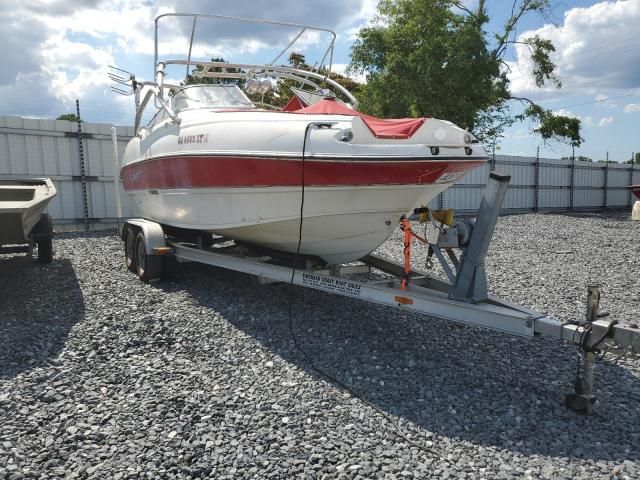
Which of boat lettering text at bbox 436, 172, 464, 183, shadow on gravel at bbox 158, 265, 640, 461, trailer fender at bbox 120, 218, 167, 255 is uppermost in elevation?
boat lettering text at bbox 436, 172, 464, 183

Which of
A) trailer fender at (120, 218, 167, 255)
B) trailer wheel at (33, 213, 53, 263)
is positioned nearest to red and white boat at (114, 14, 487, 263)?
trailer fender at (120, 218, 167, 255)

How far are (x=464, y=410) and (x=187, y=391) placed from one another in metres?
1.61

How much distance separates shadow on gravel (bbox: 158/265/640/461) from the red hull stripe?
3.78 ft

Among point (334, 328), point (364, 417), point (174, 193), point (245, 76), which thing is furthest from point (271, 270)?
point (245, 76)

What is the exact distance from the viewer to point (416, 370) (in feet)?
11.3

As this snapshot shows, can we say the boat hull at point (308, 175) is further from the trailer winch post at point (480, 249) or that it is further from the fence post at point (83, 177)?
the fence post at point (83, 177)

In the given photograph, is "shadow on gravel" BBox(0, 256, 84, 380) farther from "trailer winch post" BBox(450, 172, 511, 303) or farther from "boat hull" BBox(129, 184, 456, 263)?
"trailer winch post" BBox(450, 172, 511, 303)

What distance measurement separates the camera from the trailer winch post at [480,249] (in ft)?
11.4

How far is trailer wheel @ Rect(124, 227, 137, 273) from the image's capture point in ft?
19.4

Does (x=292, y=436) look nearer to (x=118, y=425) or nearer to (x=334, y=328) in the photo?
(x=118, y=425)

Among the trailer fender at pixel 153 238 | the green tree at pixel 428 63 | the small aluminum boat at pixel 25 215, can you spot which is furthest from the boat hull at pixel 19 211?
the green tree at pixel 428 63

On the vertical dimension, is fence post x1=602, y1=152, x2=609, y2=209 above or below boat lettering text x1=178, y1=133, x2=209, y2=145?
below

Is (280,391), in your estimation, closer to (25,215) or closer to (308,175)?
(308,175)

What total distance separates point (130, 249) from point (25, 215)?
141 cm
